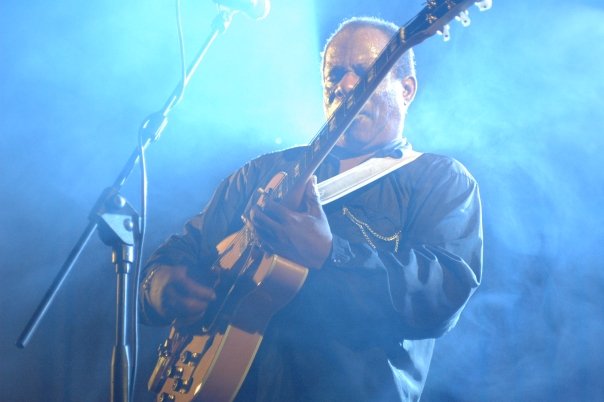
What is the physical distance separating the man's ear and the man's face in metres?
0.03

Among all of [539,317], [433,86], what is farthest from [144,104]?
[539,317]

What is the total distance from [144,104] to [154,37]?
496mm

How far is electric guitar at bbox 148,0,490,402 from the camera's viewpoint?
1.94 metres

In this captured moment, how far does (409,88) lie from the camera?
2881mm

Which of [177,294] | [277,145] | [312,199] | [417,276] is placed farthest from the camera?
[277,145]

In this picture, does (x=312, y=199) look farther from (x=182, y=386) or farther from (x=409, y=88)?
(x=409, y=88)

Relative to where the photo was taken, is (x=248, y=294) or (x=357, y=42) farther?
(x=357, y=42)

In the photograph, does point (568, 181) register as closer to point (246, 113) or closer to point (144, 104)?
point (246, 113)

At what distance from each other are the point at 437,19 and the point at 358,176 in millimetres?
707

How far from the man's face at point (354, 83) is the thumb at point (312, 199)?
63 cm

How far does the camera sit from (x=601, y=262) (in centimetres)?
285

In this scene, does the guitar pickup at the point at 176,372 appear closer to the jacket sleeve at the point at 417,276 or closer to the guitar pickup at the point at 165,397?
the guitar pickup at the point at 165,397

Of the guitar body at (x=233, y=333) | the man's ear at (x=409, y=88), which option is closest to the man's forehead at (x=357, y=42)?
the man's ear at (x=409, y=88)

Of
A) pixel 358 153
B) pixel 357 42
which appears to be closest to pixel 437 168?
pixel 358 153
